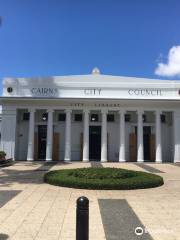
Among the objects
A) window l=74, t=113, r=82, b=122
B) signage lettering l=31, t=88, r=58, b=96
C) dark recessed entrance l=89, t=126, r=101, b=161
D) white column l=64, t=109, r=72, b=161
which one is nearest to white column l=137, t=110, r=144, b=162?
dark recessed entrance l=89, t=126, r=101, b=161

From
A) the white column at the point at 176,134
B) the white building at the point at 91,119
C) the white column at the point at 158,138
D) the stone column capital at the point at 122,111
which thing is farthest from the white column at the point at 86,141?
the white column at the point at 176,134

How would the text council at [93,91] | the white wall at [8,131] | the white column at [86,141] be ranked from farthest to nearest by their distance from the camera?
the text council at [93,91], the white wall at [8,131], the white column at [86,141]

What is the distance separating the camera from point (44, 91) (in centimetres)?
3359

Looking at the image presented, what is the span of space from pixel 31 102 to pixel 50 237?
2647 centimetres

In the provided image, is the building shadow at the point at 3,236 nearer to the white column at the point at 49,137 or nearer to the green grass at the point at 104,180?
the green grass at the point at 104,180

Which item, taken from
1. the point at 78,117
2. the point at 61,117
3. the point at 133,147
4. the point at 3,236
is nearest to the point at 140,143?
the point at 133,147

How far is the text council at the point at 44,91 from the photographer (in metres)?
33.5

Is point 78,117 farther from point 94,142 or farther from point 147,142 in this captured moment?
point 147,142

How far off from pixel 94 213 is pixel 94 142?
83.0 ft

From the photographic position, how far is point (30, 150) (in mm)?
32000

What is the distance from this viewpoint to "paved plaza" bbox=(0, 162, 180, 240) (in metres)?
7.15

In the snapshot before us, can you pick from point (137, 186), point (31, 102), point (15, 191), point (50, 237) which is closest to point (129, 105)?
point (31, 102)

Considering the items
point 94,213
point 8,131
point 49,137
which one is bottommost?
point 94,213

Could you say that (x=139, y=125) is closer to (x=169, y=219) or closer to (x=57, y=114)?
(x=57, y=114)
